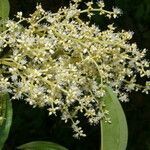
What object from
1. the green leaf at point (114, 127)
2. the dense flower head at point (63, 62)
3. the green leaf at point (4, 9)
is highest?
the green leaf at point (4, 9)

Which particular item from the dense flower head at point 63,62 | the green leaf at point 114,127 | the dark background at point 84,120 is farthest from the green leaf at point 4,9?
the dark background at point 84,120

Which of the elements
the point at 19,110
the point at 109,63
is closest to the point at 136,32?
the point at 19,110

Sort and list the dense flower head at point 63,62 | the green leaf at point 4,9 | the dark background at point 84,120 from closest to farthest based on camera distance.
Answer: the dense flower head at point 63,62, the green leaf at point 4,9, the dark background at point 84,120

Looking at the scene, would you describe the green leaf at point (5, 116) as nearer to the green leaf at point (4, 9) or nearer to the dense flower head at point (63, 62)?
the dense flower head at point (63, 62)

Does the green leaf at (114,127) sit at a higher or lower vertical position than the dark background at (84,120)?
lower

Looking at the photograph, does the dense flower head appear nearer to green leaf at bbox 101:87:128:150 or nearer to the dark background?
green leaf at bbox 101:87:128:150

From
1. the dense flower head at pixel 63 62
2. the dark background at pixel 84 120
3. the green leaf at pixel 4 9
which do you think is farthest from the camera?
the dark background at pixel 84 120

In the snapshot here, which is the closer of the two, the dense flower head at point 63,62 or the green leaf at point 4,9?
the dense flower head at point 63,62
